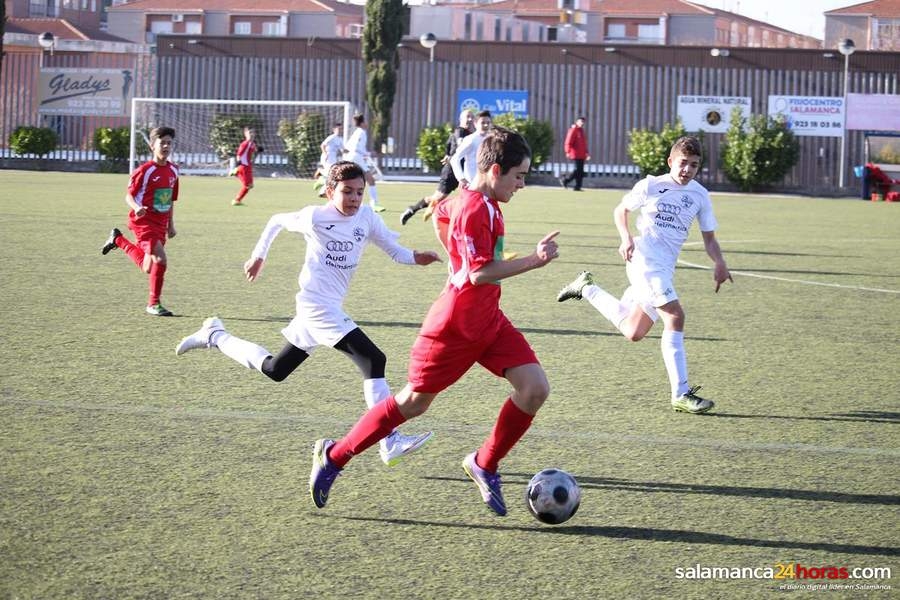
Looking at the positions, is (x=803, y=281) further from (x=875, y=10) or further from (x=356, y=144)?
(x=875, y=10)

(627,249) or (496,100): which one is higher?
(496,100)

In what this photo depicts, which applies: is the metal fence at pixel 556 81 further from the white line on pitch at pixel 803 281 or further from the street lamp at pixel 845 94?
the white line on pitch at pixel 803 281

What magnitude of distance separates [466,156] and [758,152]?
69.1 ft

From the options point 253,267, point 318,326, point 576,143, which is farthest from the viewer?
point 576,143

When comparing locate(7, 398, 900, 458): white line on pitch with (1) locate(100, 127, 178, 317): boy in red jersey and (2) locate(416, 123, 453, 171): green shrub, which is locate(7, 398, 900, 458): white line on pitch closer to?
(1) locate(100, 127, 178, 317): boy in red jersey

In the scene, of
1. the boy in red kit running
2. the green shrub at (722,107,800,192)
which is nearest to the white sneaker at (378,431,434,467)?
the boy in red kit running

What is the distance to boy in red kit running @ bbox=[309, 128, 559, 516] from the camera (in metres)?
4.88

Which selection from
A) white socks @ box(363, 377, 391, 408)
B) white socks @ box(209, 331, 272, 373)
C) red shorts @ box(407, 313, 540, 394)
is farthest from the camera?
white socks @ box(209, 331, 272, 373)

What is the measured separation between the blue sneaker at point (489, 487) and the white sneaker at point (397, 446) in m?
0.43

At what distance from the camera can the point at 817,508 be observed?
17.4 feet

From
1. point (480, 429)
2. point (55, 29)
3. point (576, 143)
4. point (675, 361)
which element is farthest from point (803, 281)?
point (55, 29)

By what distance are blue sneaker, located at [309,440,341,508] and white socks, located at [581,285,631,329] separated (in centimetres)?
329

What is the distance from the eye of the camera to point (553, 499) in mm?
4938

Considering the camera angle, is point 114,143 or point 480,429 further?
point 114,143
